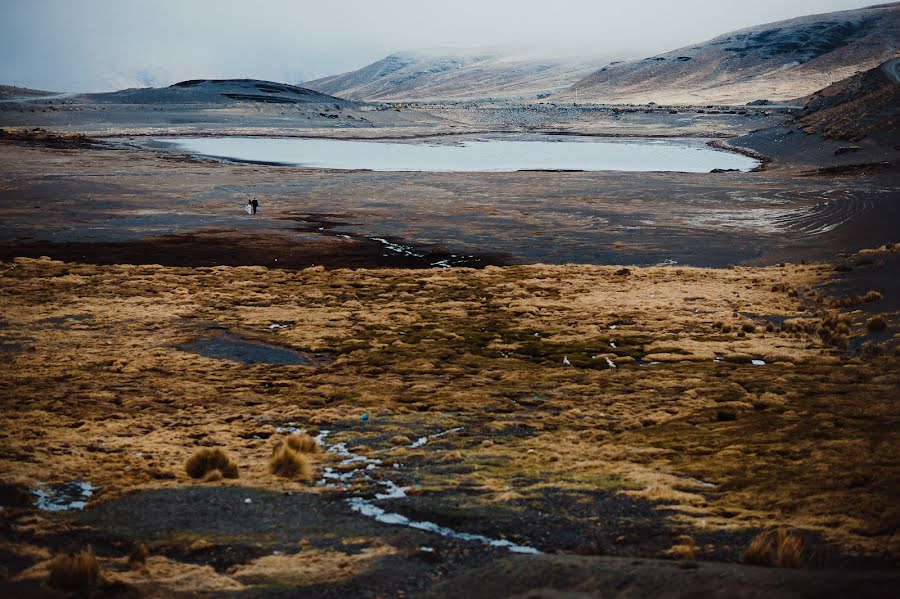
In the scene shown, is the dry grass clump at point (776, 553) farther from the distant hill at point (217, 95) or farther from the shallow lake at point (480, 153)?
the distant hill at point (217, 95)

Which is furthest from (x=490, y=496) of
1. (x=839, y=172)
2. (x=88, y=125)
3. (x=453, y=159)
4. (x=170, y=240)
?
(x=88, y=125)

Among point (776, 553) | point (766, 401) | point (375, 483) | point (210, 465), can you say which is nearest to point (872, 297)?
point (766, 401)

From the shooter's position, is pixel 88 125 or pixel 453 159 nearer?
pixel 453 159

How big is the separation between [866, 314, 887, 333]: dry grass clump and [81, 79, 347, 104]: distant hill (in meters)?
117

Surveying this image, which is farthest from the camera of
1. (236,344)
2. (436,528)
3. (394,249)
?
(394,249)

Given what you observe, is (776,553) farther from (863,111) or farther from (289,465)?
(863,111)

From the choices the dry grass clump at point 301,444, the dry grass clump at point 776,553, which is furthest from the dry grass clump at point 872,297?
the dry grass clump at point 301,444

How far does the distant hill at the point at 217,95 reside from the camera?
416 ft

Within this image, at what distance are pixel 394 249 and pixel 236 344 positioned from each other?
585 inches

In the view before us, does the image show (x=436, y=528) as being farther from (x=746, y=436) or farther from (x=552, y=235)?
(x=552, y=235)

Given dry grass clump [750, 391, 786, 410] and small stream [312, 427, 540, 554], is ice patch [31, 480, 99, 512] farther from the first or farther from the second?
dry grass clump [750, 391, 786, 410]

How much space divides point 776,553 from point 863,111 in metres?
75.5

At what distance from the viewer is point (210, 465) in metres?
11.1

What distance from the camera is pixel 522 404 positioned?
14.7 metres
